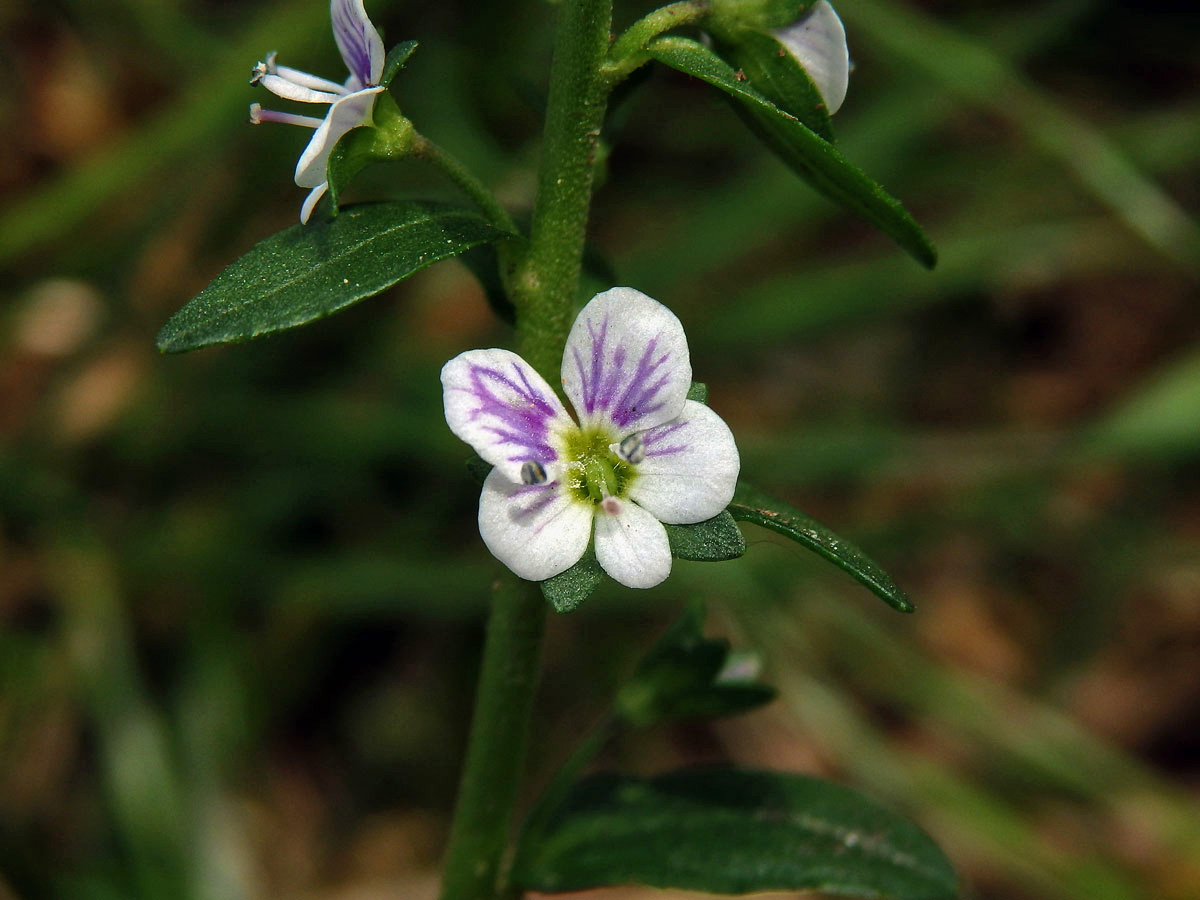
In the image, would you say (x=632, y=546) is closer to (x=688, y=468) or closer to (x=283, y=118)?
(x=688, y=468)

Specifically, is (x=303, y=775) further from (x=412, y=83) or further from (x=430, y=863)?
(x=412, y=83)

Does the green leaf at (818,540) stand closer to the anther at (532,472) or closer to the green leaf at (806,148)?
the anther at (532,472)

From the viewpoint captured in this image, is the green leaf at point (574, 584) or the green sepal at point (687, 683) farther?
the green sepal at point (687, 683)

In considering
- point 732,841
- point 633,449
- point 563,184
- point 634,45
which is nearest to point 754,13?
point 634,45

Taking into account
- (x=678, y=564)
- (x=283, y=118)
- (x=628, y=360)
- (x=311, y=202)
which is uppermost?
(x=283, y=118)

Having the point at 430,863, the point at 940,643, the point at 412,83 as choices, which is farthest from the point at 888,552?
the point at 412,83

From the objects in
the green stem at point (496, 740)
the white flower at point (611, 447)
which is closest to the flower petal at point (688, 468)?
the white flower at point (611, 447)
